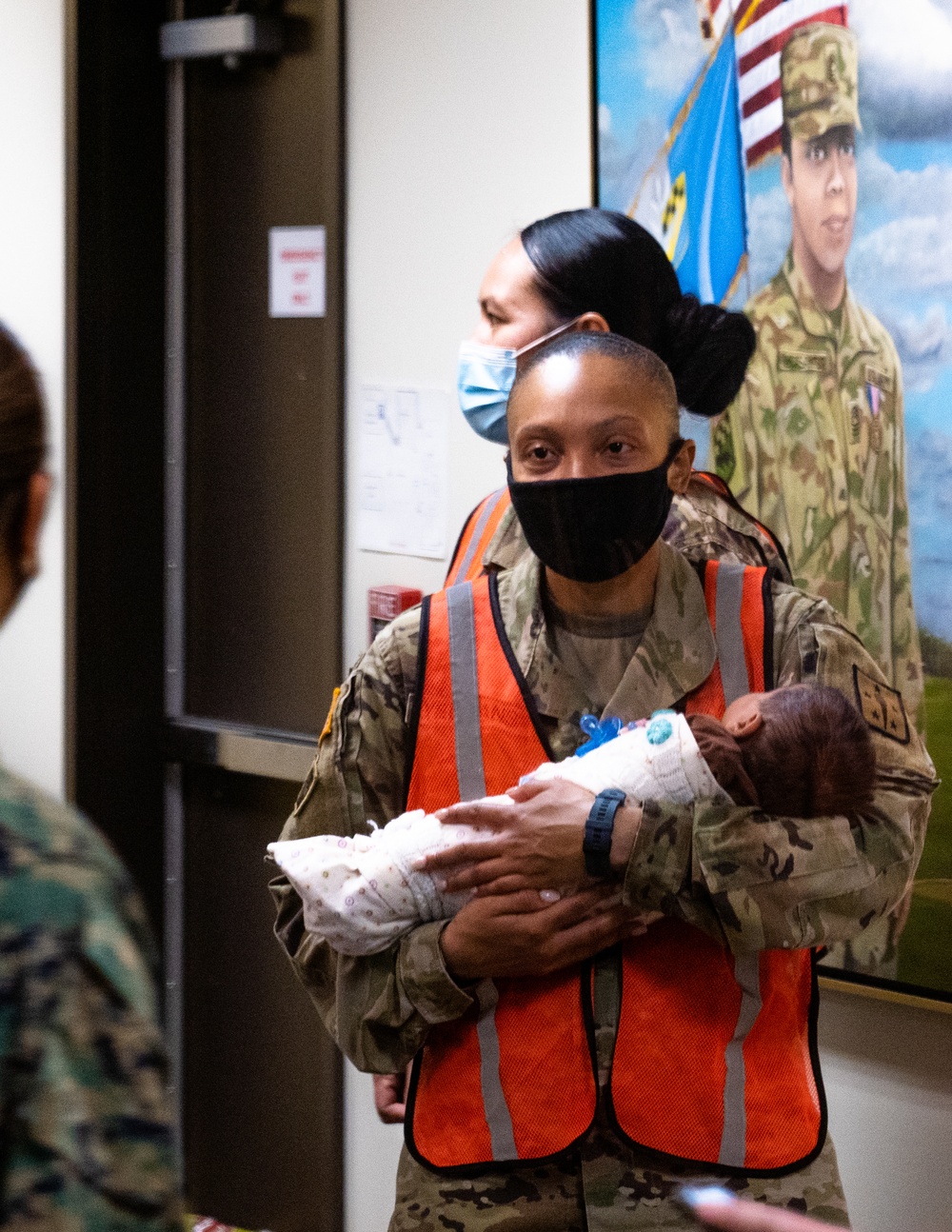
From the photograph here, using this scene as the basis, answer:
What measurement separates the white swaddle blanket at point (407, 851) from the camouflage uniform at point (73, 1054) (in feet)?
1.94

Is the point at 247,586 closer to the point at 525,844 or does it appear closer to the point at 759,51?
the point at 759,51

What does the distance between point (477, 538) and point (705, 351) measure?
1.49 feet

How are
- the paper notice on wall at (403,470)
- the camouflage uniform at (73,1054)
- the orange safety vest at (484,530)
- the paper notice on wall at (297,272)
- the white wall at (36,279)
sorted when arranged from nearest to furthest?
1. the camouflage uniform at (73,1054)
2. the orange safety vest at (484,530)
3. the paper notice on wall at (403,470)
4. the paper notice on wall at (297,272)
5. the white wall at (36,279)

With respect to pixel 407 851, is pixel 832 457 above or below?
above

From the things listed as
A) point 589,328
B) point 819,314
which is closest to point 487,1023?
point 589,328

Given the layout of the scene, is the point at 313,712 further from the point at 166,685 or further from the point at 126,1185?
the point at 126,1185

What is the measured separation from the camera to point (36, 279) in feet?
10.4

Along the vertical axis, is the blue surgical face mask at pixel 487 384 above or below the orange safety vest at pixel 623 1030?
above

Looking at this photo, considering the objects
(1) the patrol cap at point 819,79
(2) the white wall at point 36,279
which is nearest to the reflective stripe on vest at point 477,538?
(1) the patrol cap at point 819,79

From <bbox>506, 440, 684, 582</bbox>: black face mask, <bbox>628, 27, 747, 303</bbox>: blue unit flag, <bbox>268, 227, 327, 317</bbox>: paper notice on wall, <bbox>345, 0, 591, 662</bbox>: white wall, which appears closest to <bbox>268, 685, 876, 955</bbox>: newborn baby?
<bbox>506, 440, 684, 582</bbox>: black face mask

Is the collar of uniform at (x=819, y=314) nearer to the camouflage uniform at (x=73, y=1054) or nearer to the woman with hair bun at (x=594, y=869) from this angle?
the woman with hair bun at (x=594, y=869)

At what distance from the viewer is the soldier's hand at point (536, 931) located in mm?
1439

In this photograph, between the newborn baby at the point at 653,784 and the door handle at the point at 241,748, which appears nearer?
the newborn baby at the point at 653,784

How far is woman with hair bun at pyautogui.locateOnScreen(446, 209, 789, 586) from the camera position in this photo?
192 centimetres
